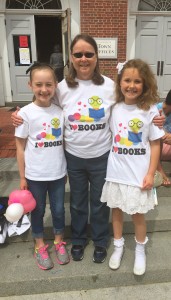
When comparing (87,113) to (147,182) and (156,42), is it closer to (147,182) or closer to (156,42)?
(147,182)

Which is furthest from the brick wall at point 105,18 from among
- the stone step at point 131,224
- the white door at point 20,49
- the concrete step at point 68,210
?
the stone step at point 131,224

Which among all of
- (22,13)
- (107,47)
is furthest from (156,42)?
(22,13)

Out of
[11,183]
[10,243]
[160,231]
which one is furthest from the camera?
[11,183]

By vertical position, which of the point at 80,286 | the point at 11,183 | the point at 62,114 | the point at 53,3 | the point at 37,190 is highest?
the point at 53,3

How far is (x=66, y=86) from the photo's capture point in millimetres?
2055

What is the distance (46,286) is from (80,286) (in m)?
0.27

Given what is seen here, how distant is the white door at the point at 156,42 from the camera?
24.0ft

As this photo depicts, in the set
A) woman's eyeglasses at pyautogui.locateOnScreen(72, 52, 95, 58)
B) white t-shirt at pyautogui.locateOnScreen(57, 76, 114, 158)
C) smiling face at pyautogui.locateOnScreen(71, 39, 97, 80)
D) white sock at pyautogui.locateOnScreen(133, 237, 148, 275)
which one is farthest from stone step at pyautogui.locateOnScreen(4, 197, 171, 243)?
woman's eyeglasses at pyautogui.locateOnScreen(72, 52, 95, 58)

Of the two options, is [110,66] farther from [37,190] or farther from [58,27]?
[37,190]

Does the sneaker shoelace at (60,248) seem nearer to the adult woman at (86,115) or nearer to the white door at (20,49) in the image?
the adult woman at (86,115)

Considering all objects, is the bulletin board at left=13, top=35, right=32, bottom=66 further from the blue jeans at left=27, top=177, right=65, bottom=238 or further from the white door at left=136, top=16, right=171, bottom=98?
the blue jeans at left=27, top=177, right=65, bottom=238

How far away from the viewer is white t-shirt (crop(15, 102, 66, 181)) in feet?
6.76

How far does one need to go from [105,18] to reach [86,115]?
5.64 metres

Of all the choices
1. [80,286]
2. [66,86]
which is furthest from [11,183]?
[66,86]
